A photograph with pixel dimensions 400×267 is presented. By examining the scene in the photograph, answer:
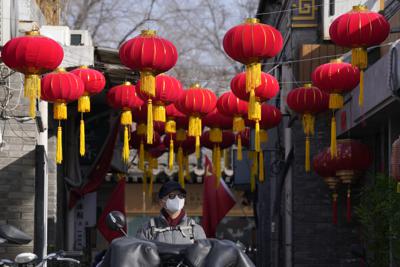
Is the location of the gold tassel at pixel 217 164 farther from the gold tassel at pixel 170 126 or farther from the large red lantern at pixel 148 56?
the large red lantern at pixel 148 56

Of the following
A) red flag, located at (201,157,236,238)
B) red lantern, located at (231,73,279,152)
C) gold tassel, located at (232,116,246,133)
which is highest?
red lantern, located at (231,73,279,152)

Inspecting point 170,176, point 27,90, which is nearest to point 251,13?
point 170,176

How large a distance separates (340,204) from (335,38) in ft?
29.8

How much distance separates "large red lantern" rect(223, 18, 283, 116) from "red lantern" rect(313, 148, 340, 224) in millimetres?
5260

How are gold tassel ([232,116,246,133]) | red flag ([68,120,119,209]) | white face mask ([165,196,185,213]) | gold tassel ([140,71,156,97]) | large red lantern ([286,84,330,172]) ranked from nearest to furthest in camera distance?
white face mask ([165,196,185,213])
gold tassel ([140,71,156,97])
large red lantern ([286,84,330,172])
gold tassel ([232,116,246,133])
red flag ([68,120,119,209])

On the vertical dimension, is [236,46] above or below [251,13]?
below

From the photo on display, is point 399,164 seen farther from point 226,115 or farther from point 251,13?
point 251,13

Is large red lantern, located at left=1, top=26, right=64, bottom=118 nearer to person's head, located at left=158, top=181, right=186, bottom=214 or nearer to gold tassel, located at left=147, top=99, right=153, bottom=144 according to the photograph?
gold tassel, located at left=147, top=99, right=153, bottom=144

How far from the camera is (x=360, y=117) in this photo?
72.4 feet

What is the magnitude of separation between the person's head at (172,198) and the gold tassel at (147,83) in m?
7.47

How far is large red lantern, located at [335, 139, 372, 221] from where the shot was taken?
22.5 m

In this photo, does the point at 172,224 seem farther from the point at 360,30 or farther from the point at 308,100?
the point at 308,100

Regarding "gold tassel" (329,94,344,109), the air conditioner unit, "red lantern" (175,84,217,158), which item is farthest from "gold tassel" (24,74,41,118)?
the air conditioner unit

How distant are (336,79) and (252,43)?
2628 mm
